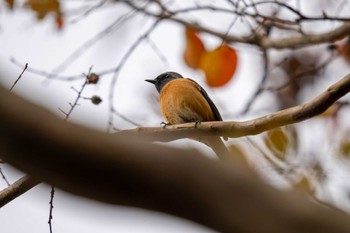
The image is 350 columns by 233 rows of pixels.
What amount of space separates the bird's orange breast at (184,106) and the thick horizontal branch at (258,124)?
1.86 metres

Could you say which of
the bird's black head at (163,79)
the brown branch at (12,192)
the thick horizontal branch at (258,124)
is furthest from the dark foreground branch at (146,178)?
the bird's black head at (163,79)

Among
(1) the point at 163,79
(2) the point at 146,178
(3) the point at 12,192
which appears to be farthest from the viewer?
(1) the point at 163,79

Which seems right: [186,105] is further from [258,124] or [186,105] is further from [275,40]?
[258,124]

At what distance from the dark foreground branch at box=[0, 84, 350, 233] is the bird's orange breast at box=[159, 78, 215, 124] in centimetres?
544

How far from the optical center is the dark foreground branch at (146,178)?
1.29m

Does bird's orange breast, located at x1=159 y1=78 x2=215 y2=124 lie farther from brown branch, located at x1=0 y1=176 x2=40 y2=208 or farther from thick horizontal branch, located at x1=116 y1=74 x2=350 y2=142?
brown branch, located at x1=0 y1=176 x2=40 y2=208

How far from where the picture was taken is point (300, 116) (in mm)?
3766

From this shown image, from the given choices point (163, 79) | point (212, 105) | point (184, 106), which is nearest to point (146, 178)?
point (184, 106)

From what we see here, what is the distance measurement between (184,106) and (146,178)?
5601mm

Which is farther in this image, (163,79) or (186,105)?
(163,79)

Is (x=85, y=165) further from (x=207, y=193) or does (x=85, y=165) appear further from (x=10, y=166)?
(x=207, y=193)

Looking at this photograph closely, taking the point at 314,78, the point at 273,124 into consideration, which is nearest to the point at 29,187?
the point at 273,124

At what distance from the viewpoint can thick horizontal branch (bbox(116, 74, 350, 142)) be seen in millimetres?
3559

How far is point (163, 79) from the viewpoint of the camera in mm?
8406
